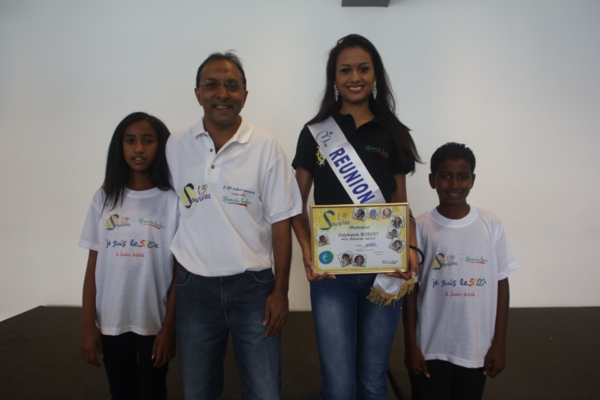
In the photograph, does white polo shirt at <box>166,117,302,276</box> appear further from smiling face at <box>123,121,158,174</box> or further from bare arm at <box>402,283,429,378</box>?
bare arm at <box>402,283,429,378</box>

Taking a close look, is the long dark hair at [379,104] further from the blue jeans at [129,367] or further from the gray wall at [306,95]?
the gray wall at [306,95]

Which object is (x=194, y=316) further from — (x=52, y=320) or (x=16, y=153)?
(x=16, y=153)

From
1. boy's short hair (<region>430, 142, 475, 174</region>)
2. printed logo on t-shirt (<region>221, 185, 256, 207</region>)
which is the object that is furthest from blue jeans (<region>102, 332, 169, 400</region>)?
boy's short hair (<region>430, 142, 475, 174</region>)

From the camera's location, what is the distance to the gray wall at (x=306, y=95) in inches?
119

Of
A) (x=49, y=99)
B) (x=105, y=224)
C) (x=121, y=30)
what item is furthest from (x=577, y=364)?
(x=49, y=99)

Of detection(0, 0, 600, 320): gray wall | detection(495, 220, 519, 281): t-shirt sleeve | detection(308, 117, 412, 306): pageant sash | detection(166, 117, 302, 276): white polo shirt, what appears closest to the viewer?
detection(166, 117, 302, 276): white polo shirt

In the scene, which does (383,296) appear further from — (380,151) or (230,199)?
(230,199)

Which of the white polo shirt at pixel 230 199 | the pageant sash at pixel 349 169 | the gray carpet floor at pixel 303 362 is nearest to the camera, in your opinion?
the white polo shirt at pixel 230 199

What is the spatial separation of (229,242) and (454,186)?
1023mm

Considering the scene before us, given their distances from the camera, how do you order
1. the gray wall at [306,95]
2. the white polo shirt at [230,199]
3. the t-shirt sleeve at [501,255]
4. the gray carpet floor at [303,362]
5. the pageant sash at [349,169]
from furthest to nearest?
1. the gray wall at [306,95]
2. the gray carpet floor at [303,362]
3. the t-shirt sleeve at [501,255]
4. the pageant sash at [349,169]
5. the white polo shirt at [230,199]

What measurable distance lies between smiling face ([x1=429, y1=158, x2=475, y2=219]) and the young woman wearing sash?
23 cm

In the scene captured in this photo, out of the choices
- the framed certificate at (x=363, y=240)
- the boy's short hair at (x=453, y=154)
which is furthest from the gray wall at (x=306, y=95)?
the framed certificate at (x=363, y=240)

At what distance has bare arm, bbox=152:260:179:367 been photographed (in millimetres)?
1452

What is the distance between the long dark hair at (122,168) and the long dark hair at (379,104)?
0.68 m
